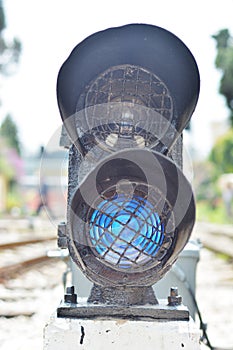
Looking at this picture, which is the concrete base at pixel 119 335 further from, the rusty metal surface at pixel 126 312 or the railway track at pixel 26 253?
the railway track at pixel 26 253

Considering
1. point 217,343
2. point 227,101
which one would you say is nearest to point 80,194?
point 217,343

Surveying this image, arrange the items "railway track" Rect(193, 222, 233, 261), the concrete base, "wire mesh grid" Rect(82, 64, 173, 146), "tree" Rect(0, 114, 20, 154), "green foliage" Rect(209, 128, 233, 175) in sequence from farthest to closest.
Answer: "tree" Rect(0, 114, 20, 154), "green foliage" Rect(209, 128, 233, 175), "railway track" Rect(193, 222, 233, 261), "wire mesh grid" Rect(82, 64, 173, 146), the concrete base

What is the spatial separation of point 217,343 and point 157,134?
2578 millimetres

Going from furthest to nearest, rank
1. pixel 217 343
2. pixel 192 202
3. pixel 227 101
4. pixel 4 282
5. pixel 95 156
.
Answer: pixel 227 101 < pixel 4 282 < pixel 217 343 < pixel 95 156 < pixel 192 202

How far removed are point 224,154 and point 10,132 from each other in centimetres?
2603

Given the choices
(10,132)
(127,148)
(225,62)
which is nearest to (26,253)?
(127,148)

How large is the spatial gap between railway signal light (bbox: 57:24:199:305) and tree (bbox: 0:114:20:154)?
47638 mm

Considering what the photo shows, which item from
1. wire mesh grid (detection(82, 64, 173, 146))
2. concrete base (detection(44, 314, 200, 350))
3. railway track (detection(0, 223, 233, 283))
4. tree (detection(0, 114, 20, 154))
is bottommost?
tree (detection(0, 114, 20, 154))

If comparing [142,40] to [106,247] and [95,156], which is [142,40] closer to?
[95,156]

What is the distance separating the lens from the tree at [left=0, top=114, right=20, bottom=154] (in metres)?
49.3

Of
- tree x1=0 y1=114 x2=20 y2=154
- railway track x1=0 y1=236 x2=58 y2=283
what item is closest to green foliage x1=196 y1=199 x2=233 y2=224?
railway track x1=0 y1=236 x2=58 y2=283

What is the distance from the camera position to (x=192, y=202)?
160 centimetres

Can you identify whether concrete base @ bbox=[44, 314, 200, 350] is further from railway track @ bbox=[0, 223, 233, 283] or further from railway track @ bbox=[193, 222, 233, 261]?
railway track @ bbox=[193, 222, 233, 261]

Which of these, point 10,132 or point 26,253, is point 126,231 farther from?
point 10,132
